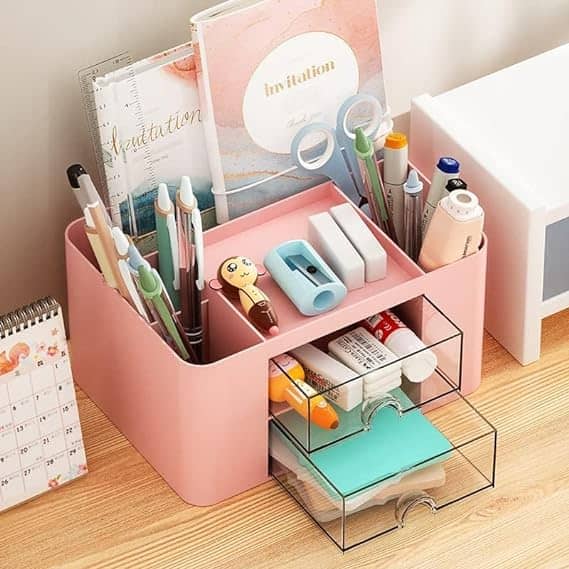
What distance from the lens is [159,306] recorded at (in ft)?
3.33

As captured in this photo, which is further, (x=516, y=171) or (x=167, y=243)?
(x=516, y=171)

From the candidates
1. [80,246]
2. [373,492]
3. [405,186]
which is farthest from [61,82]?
[373,492]

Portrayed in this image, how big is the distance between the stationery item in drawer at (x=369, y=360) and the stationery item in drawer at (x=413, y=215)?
0.31 ft

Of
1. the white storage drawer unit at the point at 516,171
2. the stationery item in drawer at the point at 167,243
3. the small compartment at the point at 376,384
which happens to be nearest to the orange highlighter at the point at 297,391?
the small compartment at the point at 376,384

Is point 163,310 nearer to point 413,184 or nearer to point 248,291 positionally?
point 248,291

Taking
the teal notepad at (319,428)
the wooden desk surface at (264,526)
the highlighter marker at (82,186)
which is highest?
the highlighter marker at (82,186)

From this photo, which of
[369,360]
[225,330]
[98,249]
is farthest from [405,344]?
[98,249]

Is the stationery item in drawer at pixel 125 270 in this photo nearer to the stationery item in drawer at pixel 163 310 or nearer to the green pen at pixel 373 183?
the stationery item in drawer at pixel 163 310

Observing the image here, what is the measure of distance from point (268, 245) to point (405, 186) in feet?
0.38

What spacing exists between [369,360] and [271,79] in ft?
0.75

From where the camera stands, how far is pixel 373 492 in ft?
3.45

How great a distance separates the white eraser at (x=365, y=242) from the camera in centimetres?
109

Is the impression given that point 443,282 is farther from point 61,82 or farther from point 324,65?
point 61,82

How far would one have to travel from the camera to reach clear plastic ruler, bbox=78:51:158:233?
106 cm
